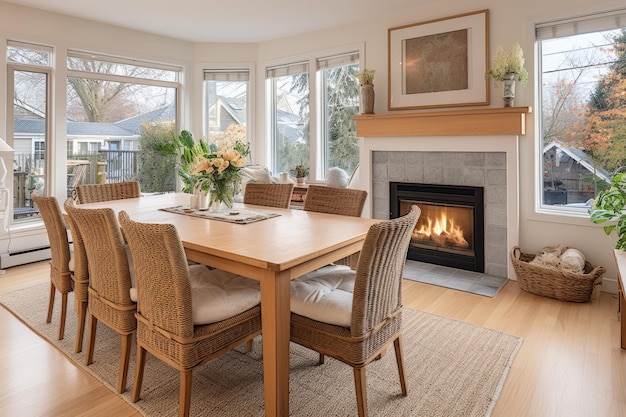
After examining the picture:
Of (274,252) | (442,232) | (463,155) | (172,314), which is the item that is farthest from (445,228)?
(172,314)

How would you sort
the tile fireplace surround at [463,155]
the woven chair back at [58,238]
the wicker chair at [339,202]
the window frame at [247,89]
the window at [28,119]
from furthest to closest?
the window frame at [247,89] < the window at [28,119] < the tile fireplace surround at [463,155] < the wicker chair at [339,202] < the woven chair back at [58,238]

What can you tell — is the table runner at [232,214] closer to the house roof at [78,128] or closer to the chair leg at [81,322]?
the chair leg at [81,322]

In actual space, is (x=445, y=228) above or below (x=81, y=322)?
above

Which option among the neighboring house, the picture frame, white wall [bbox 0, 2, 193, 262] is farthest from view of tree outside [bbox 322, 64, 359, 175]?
white wall [bbox 0, 2, 193, 262]

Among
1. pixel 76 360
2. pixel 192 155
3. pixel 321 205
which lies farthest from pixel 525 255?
pixel 192 155

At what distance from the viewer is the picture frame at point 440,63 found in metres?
3.79

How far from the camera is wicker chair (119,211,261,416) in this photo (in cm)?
160

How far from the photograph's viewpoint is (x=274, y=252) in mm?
1682

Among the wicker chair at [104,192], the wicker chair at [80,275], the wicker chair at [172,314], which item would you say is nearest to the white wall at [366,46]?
the wicker chair at [104,192]

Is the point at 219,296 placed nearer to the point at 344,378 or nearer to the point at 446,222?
the point at 344,378

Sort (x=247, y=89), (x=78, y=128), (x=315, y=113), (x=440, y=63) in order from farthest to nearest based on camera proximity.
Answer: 1. (x=247, y=89)
2. (x=315, y=113)
3. (x=78, y=128)
4. (x=440, y=63)

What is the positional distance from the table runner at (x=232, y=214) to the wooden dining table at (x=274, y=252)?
0.06 metres

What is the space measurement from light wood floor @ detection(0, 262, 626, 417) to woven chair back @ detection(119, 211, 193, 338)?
21.3 inches

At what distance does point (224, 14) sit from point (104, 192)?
92.5 inches
